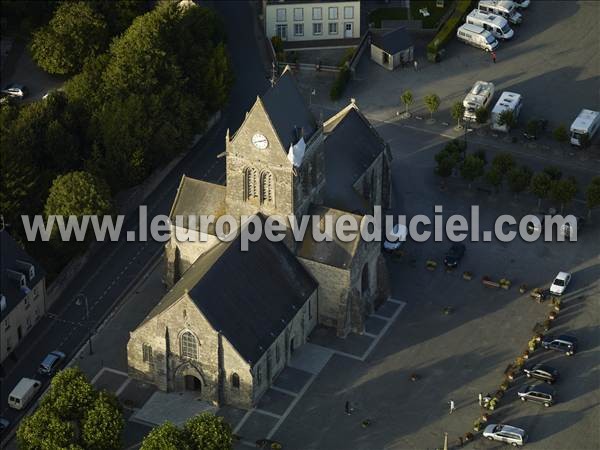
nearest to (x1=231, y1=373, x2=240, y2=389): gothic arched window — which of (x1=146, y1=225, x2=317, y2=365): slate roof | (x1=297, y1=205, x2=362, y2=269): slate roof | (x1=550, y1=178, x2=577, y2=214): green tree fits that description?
(x1=146, y1=225, x2=317, y2=365): slate roof

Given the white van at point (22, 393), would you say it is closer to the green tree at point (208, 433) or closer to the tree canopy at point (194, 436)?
the tree canopy at point (194, 436)

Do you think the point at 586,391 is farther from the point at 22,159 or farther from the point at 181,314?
the point at 22,159

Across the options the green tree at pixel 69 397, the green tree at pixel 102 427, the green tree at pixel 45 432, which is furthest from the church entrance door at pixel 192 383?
the green tree at pixel 45 432

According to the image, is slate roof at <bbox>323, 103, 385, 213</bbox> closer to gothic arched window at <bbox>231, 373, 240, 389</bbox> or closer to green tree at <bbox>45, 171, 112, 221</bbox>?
gothic arched window at <bbox>231, 373, 240, 389</bbox>

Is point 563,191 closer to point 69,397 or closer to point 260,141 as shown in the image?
point 260,141

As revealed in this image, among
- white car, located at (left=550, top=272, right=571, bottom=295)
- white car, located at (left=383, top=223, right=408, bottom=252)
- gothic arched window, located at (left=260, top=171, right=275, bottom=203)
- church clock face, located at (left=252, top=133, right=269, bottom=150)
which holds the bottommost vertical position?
white car, located at (left=550, top=272, right=571, bottom=295)

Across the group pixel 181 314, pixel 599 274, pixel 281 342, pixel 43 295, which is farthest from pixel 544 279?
pixel 43 295
